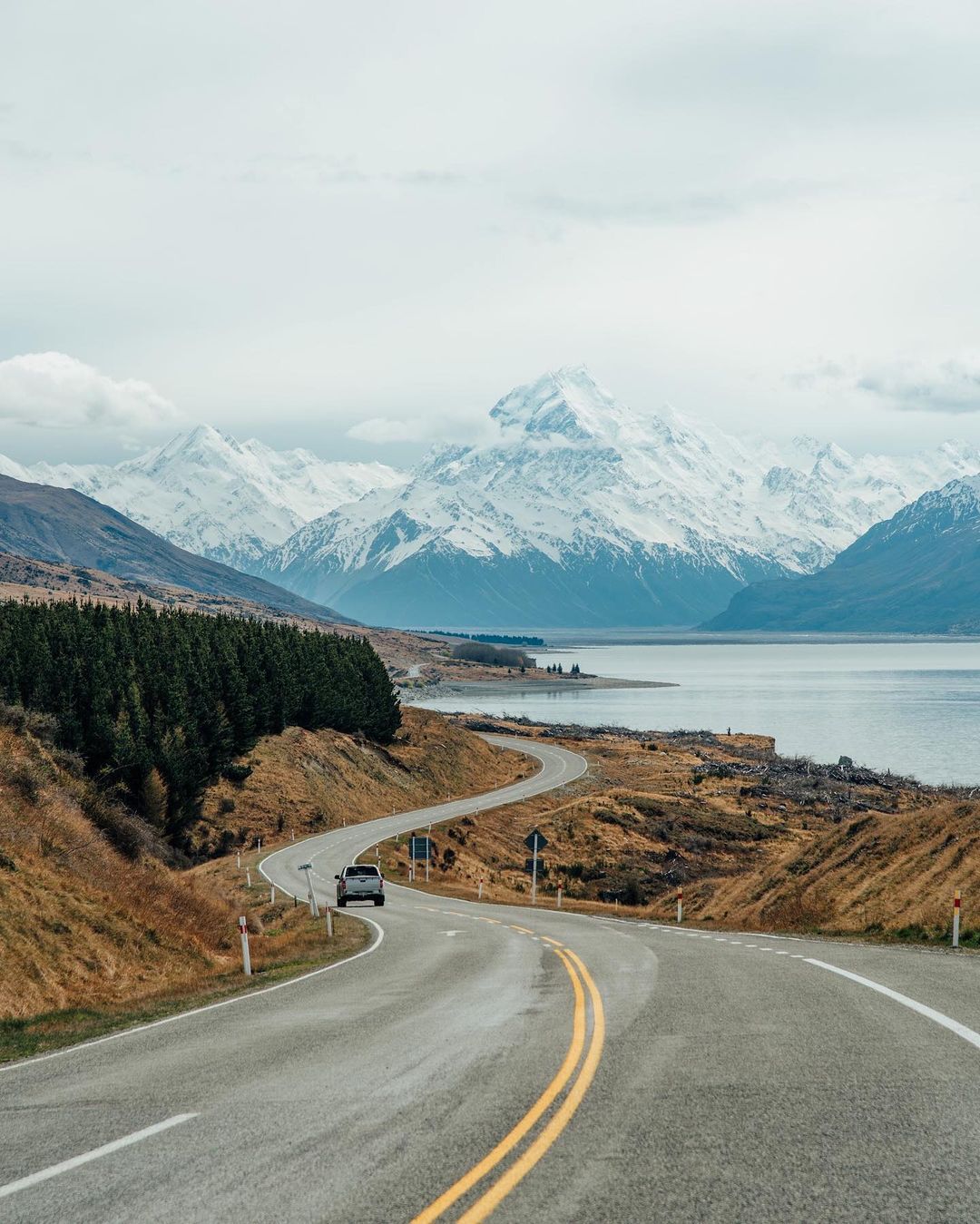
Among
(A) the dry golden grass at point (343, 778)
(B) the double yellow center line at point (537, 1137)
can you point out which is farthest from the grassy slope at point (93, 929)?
(A) the dry golden grass at point (343, 778)

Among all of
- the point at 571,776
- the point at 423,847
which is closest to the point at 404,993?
the point at 423,847

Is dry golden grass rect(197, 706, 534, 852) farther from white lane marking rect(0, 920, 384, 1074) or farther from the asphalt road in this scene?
the asphalt road

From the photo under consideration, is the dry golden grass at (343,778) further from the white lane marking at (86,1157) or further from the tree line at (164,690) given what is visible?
the white lane marking at (86,1157)

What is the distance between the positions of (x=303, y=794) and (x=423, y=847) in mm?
27212

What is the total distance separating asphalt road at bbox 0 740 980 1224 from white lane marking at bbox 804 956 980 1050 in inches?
2.9

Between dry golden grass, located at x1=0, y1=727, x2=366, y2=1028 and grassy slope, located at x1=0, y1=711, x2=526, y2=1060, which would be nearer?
grassy slope, located at x1=0, y1=711, x2=526, y2=1060

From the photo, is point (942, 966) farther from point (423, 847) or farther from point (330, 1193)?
point (423, 847)

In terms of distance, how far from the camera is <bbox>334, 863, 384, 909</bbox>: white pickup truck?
45763 millimetres

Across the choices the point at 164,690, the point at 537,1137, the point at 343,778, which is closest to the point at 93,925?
the point at 537,1137

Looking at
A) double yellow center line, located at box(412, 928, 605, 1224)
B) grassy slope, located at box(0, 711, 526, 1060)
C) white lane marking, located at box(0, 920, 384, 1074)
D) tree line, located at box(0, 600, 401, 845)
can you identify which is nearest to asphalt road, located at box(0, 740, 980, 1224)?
double yellow center line, located at box(412, 928, 605, 1224)

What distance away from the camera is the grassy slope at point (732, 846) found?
32.5 m

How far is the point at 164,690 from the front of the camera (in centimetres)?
7062

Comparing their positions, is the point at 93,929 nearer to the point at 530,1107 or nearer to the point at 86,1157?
the point at 86,1157

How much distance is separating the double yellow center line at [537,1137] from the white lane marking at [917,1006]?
154 inches
